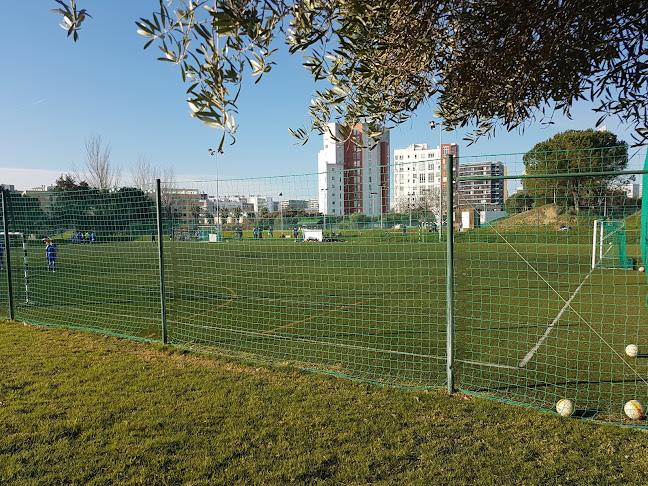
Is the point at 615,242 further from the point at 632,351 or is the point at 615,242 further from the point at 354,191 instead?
the point at 354,191

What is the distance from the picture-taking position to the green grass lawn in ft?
9.78

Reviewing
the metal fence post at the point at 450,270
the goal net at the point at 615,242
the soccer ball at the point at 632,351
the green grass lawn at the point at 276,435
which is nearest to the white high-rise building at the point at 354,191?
the metal fence post at the point at 450,270

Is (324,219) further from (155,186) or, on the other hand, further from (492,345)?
(492,345)

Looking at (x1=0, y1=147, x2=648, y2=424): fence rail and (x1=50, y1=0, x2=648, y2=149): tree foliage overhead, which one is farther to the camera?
(x1=0, y1=147, x2=648, y2=424): fence rail

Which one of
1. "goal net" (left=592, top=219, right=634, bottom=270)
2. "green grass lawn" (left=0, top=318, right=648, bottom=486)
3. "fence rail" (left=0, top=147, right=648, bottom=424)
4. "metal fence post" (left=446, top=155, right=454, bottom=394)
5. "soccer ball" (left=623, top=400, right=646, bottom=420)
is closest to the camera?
"green grass lawn" (left=0, top=318, right=648, bottom=486)

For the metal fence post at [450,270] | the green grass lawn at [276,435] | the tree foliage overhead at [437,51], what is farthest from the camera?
the metal fence post at [450,270]

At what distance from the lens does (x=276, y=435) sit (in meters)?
3.54

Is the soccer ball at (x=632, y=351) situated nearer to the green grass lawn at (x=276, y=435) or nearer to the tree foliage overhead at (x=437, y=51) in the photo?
the green grass lawn at (x=276, y=435)

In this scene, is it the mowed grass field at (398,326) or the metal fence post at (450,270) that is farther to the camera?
the mowed grass field at (398,326)

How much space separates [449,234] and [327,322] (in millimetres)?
4391

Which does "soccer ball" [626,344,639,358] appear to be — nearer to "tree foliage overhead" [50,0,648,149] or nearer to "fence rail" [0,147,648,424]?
"fence rail" [0,147,648,424]

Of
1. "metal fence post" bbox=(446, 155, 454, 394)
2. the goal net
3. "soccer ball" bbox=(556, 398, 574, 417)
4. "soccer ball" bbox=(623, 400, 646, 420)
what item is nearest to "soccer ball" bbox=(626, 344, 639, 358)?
"soccer ball" bbox=(623, 400, 646, 420)

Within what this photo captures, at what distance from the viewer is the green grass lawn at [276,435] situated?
2.98m

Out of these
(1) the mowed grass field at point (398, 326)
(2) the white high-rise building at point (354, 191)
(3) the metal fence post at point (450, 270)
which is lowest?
(1) the mowed grass field at point (398, 326)
